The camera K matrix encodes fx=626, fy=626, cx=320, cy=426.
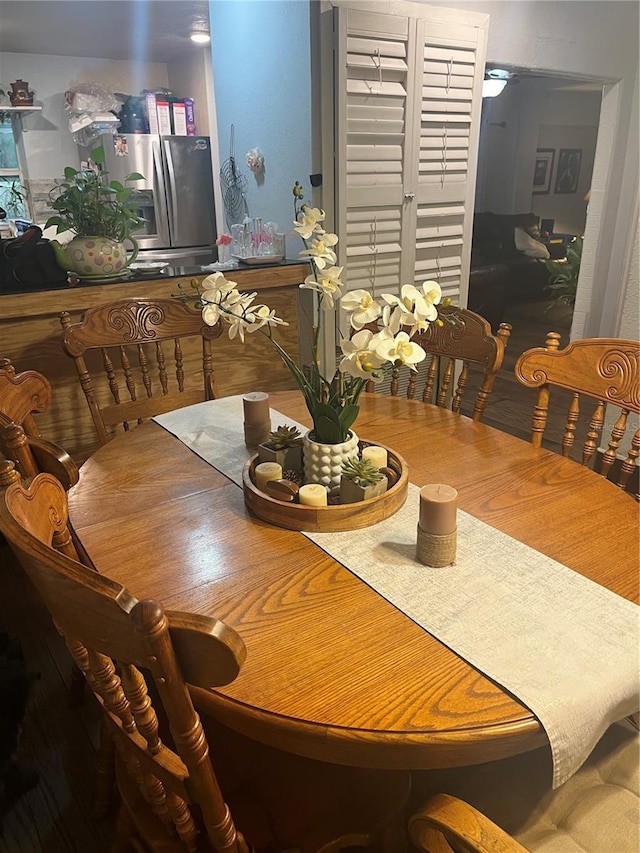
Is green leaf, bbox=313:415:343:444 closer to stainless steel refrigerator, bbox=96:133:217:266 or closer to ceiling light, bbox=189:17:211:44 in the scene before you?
stainless steel refrigerator, bbox=96:133:217:266

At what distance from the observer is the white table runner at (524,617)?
81 centimetres

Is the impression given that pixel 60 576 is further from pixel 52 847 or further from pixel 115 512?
pixel 52 847

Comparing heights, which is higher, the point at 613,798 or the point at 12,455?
the point at 12,455

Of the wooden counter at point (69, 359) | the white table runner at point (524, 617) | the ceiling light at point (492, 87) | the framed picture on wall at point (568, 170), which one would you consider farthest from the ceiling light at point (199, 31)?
the framed picture on wall at point (568, 170)

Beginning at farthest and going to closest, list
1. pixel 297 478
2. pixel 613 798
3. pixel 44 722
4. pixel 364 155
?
pixel 364 155 < pixel 44 722 < pixel 297 478 < pixel 613 798

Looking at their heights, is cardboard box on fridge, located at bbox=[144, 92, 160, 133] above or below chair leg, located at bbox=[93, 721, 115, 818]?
above

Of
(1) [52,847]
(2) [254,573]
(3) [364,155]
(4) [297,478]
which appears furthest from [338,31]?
(1) [52,847]

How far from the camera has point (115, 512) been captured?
1264mm

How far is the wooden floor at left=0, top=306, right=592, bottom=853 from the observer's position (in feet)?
4.70

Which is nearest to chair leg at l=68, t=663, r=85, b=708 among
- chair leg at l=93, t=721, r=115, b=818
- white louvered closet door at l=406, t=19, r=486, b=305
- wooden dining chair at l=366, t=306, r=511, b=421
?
chair leg at l=93, t=721, r=115, b=818

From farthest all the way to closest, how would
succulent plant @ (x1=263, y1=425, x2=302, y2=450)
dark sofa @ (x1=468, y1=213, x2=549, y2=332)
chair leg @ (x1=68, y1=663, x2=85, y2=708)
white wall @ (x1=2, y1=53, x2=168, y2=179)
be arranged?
dark sofa @ (x1=468, y1=213, x2=549, y2=332) < white wall @ (x1=2, y1=53, x2=168, y2=179) < chair leg @ (x1=68, y1=663, x2=85, y2=708) < succulent plant @ (x1=263, y1=425, x2=302, y2=450)

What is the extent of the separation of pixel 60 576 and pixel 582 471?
3.72ft

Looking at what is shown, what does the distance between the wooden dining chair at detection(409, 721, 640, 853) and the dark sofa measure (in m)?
4.97

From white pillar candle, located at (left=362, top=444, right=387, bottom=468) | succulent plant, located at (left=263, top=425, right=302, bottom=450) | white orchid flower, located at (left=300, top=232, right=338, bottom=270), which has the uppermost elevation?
white orchid flower, located at (left=300, top=232, right=338, bottom=270)
